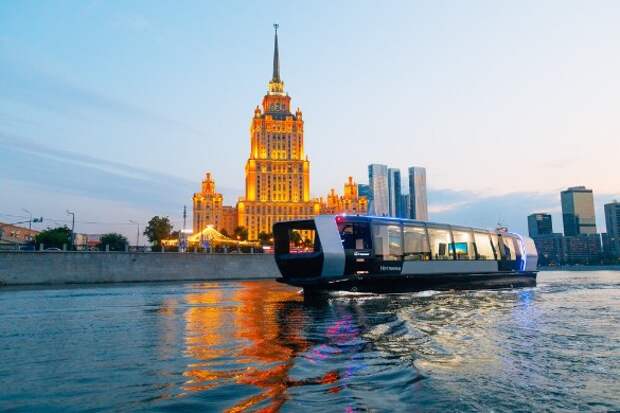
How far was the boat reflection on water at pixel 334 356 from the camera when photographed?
693 centimetres

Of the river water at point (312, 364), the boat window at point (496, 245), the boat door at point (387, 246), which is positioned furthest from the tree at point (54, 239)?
the river water at point (312, 364)

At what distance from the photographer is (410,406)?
21.1 ft

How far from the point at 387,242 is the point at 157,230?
89936 millimetres

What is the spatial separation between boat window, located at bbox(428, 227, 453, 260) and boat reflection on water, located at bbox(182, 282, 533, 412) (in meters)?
12.8

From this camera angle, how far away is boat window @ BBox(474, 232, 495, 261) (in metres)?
35.1

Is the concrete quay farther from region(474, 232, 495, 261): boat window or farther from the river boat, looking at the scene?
region(474, 232, 495, 261): boat window

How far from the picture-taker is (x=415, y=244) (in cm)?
2964

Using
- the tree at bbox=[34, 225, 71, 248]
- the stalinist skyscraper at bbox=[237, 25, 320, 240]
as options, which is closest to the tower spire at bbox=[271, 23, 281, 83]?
the stalinist skyscraper at bbox=[237, 25, 320, 240]

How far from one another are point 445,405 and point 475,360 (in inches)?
133

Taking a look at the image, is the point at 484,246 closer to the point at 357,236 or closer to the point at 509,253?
the point at 509,253

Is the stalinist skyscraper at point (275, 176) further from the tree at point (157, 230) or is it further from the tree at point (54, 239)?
the tree at point (54, 239)

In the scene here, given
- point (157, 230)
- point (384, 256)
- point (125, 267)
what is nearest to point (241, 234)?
point (157, 230)

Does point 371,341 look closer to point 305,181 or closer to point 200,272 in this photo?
point 200,272

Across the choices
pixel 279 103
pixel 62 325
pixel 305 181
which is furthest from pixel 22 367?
pixel 279 103
